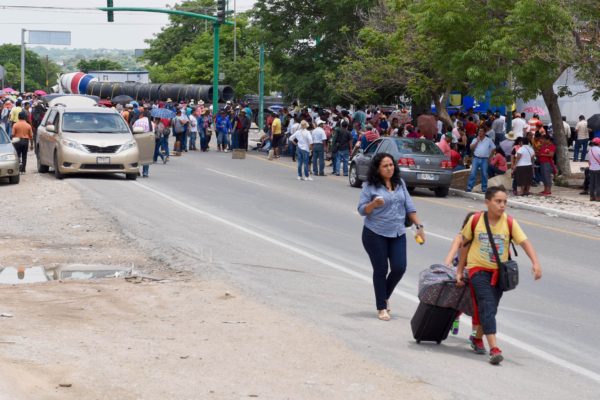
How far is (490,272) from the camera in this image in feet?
29.2

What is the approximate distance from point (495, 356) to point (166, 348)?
263cm

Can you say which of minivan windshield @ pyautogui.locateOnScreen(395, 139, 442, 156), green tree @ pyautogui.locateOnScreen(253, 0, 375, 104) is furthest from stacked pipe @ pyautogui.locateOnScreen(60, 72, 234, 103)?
minivan windshield @ pyautogui.locateOnScreen(395, 139, 442, 156)

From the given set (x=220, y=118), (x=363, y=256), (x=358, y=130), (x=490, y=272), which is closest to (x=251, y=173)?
(x=358, y=130)

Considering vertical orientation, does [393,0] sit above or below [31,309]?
above

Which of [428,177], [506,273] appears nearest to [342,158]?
[428,177]

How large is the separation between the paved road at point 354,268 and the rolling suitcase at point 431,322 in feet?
0.34

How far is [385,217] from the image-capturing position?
1022 cm

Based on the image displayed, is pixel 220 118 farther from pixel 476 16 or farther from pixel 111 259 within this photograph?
pixel 111 259

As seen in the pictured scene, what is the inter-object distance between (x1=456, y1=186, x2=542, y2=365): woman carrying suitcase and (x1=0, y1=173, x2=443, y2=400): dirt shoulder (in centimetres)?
101

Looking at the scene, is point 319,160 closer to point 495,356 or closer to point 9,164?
point 9,164

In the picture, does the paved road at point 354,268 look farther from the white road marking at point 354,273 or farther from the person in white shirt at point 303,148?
the person in white shirt at point 303,148

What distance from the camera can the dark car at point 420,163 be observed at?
2700cm

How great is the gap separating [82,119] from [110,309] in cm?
1759

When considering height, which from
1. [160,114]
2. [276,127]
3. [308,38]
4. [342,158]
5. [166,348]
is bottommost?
[166,348]
